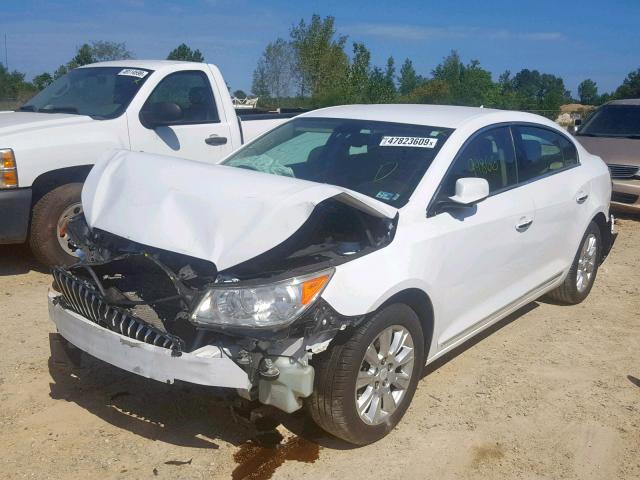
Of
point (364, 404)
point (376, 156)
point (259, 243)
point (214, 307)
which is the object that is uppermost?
point (376, 156)

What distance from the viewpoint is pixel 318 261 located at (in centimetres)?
357

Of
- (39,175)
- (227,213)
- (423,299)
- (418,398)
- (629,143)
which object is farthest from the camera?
(629,143)

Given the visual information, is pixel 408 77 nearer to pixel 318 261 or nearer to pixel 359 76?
pixel 359 76

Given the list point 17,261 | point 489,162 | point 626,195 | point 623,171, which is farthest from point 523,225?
point 623,171

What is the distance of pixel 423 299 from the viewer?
3859mm

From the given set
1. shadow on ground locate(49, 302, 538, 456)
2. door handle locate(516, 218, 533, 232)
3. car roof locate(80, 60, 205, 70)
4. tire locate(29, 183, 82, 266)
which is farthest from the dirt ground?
car roof locate(80, 60, 205, 70)

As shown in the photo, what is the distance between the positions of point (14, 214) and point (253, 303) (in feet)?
11.9

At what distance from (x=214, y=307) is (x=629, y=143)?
366 inches

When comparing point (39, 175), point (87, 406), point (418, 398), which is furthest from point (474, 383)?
point (39, 175)

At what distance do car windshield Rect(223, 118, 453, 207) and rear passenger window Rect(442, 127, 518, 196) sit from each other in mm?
174

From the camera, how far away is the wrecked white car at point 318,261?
3.22 metres

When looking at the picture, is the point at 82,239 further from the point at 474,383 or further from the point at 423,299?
the point at 474,383

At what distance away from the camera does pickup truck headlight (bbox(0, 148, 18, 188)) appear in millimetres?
5906

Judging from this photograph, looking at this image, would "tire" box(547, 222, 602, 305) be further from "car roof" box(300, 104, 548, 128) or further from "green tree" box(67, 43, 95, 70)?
"green tree" box(67, 43, 95, 70)
